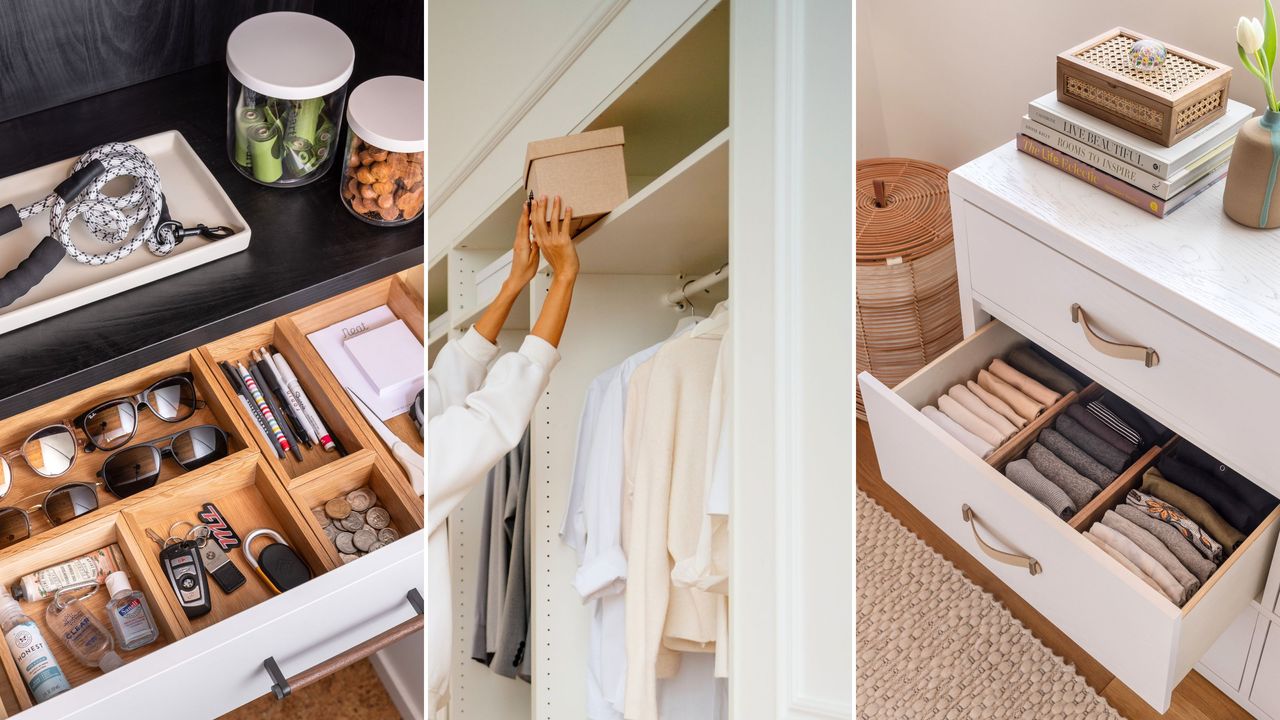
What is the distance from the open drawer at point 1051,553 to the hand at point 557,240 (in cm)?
89

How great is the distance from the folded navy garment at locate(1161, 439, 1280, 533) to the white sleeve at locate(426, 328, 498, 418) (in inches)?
45.8

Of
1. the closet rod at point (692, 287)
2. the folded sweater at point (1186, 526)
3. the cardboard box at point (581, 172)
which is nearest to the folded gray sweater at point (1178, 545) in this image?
the folded sweater at point (1186, 526)

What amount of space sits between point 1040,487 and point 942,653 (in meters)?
0.42

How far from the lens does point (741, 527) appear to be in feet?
1.64

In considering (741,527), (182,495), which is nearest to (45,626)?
(182,495)

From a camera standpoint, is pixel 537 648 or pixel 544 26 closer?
pixel 544 26

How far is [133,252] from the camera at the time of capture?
0.99 m

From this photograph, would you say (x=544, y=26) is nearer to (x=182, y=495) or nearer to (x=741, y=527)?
(x=741, y=527)

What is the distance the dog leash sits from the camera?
3.04 feet

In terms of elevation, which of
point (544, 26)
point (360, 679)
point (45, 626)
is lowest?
point (360, 679)

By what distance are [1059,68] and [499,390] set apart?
111 cm

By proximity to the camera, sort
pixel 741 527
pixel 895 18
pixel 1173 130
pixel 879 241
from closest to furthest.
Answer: pixel 741 527 < pixel 1173 130 < pixel 879 241 < pixel 895 18

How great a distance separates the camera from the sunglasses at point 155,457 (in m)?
1.20

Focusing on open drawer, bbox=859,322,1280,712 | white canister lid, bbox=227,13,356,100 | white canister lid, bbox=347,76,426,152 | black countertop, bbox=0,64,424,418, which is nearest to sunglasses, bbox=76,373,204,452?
black countertop, bbox=0,64,424,418
